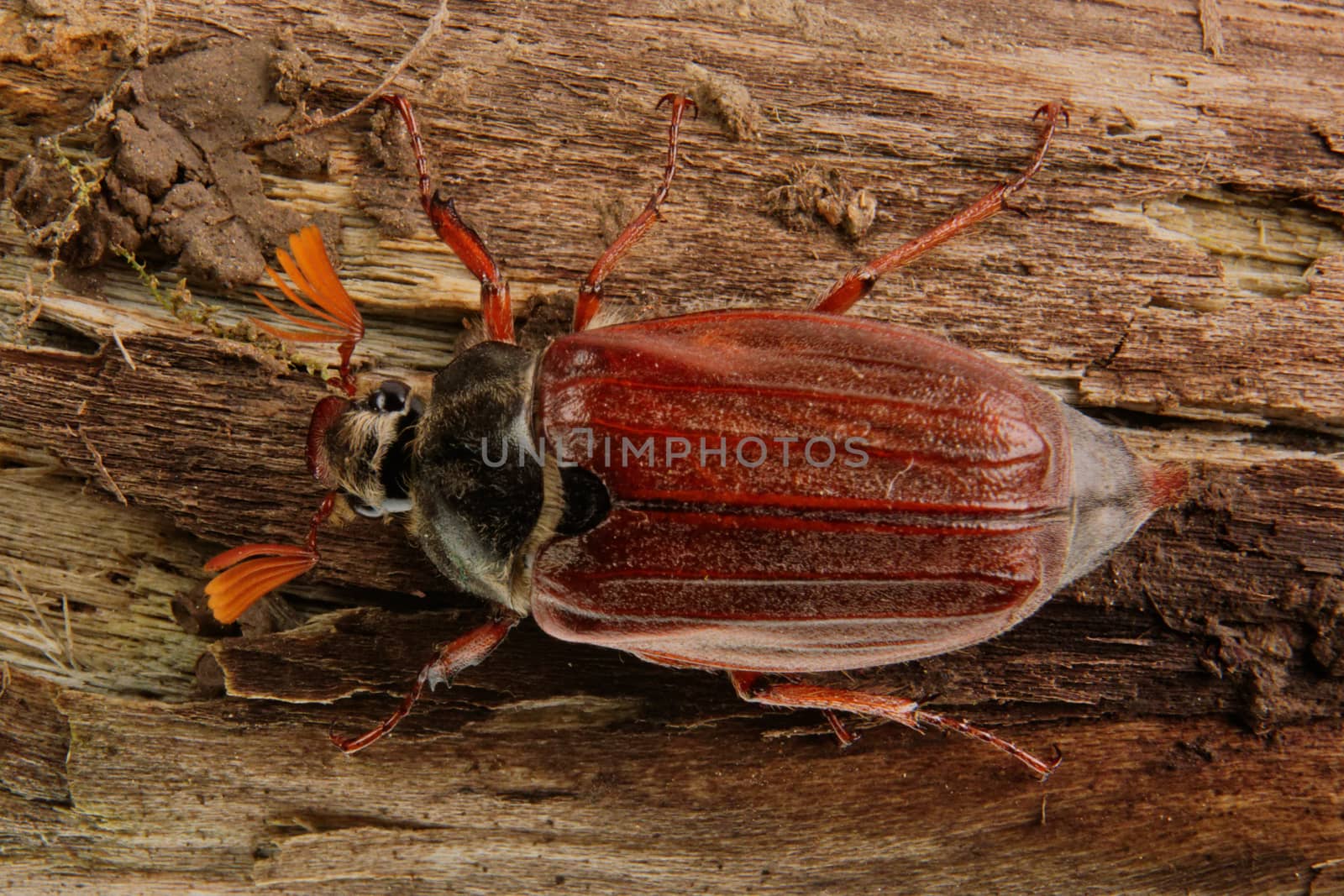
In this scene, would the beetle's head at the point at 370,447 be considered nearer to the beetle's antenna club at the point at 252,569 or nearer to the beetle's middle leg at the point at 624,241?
the beetle's antenna club at the point at 252,569

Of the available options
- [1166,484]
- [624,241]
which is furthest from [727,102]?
[1166,484]

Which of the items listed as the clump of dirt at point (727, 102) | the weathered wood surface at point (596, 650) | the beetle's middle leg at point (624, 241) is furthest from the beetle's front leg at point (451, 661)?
the clump of dirt at point (727, 102)

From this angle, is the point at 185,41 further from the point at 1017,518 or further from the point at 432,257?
the point at 1017,518

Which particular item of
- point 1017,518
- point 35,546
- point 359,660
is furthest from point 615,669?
point 35,546

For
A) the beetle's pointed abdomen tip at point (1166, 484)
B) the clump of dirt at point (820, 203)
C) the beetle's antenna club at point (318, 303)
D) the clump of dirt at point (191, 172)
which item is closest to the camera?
the beetle's antenna club at point (318, 303)

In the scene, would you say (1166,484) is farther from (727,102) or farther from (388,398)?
(388,398)

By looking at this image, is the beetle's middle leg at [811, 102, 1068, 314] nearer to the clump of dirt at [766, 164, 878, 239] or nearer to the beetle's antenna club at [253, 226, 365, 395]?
the clump of dirt at [766, 164, 878, 239]

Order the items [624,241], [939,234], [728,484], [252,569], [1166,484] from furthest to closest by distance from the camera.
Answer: [939,234] → [624,241] → [1166,484] → [252,569] → [728,484]

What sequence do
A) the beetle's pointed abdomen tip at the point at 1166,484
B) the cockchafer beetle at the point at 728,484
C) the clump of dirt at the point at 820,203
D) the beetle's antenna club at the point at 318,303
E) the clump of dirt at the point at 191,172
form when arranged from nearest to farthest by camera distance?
1. the cockchafer beetle at the point at 728,484
2. the beetle's antenna club at the point at 318,303
3. the beetle's pointed abdomen tip at the point at 1166,484
4. the clump of dirt at the point at 191,172
5. the clump of dirt at the point at 820,203
